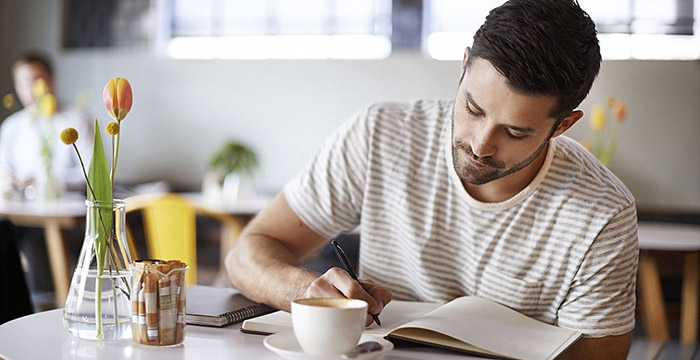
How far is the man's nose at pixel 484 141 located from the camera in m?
1.38

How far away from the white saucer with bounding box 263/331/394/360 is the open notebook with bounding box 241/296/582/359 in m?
0.08

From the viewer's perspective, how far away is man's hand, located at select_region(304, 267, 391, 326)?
1.21m

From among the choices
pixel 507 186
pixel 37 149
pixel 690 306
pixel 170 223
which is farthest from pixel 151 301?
pixel 37 149

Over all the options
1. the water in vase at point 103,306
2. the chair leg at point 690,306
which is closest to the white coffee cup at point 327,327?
the water in vase at point 103,306

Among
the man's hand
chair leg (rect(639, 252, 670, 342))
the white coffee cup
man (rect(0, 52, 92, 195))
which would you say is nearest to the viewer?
the white coffee cup

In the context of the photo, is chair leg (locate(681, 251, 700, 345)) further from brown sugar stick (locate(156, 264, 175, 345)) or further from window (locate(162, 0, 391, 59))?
brown sugar stick (locate(156, 264, 175, 345))

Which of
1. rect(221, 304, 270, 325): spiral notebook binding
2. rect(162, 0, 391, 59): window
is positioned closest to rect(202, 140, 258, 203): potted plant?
rect(162, 0, 391, 59): window

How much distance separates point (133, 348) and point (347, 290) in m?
0.31

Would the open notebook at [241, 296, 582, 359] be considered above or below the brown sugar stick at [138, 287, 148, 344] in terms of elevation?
below

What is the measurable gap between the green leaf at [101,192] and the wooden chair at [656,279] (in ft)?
8.89

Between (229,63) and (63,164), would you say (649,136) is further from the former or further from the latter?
(63,164)

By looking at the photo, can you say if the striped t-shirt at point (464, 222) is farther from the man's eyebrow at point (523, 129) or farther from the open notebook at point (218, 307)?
the open notebook at point (218, 307)

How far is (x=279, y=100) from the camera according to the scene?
220 inches

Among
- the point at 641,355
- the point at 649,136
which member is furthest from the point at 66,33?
the point at 641,355
